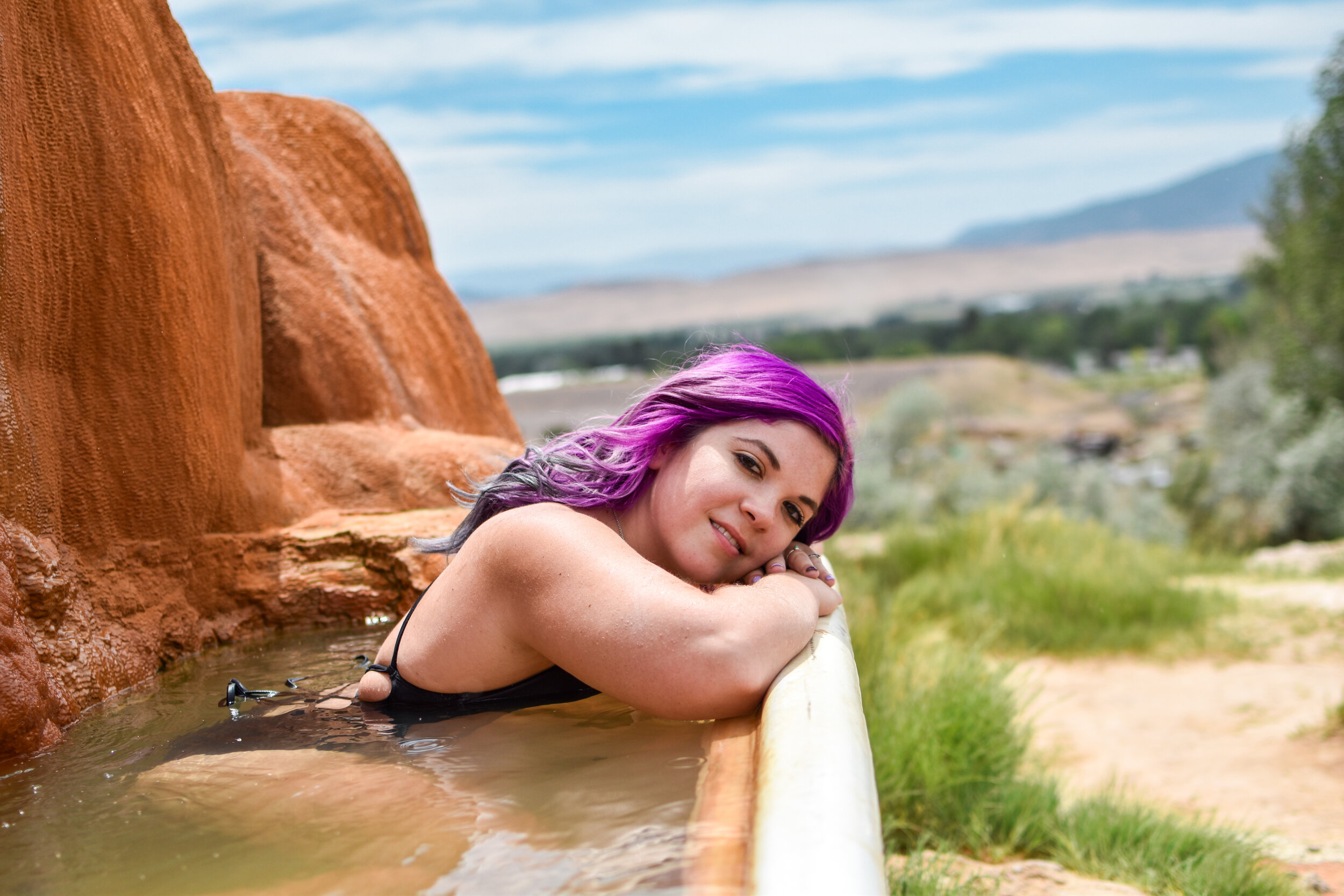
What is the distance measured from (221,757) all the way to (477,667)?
1.69 feet

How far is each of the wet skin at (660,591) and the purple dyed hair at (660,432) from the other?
3 centimetres

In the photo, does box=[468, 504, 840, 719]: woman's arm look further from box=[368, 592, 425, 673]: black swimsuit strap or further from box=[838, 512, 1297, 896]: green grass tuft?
box=[838, 512, 1297, 896]: green grass tuft

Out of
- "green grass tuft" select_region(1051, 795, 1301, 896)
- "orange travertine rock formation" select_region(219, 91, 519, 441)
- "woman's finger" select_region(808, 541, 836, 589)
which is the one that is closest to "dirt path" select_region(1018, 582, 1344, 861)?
"green grass tuft" select_region(1051, 795, 1301, 896)

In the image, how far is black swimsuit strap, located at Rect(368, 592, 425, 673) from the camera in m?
2.35

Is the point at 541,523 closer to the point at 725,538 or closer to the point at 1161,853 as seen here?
the point at 725,538

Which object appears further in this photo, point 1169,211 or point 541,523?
point 1169,211

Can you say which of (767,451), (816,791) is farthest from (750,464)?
(816,791)

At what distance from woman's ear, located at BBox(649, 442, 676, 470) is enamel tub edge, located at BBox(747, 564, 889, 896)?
53cm

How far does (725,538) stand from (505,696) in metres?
0.59

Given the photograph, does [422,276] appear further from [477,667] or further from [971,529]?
[971,529]

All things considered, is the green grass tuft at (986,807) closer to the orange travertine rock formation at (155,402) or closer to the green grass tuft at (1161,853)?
the green grass tuft at (1161,853)

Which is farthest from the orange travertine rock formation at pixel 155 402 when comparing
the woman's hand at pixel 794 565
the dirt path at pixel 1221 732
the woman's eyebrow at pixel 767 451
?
the dirt path at pixel 1221 732

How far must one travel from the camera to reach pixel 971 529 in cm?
976

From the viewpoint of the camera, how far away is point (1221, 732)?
6367 millimetres
